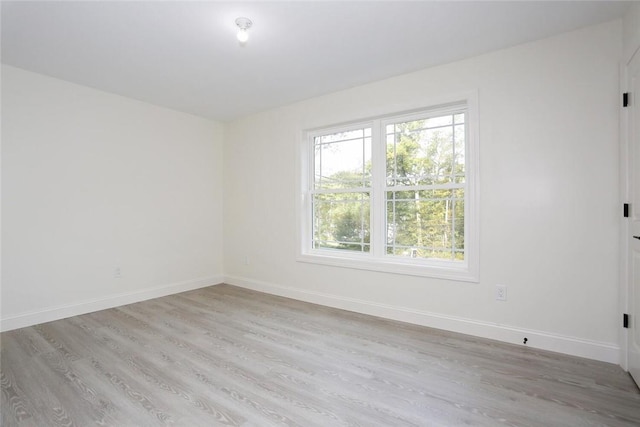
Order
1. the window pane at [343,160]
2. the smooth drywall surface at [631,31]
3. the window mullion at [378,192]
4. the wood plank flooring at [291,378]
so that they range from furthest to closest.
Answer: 1. the window pane at [343,160]
2. the window mullion at [378,192]
3. the smooth drywall surface at [631,31]
4. the wood plank flooring at [291,378]

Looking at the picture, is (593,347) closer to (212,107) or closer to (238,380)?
(238,380)

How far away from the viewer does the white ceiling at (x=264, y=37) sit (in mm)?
2201

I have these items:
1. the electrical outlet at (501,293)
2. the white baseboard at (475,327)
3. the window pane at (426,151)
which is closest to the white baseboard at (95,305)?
the white baseboard at (475,327)

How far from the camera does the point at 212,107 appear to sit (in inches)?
168

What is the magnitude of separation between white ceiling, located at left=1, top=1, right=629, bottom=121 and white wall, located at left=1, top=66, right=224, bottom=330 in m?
0.42

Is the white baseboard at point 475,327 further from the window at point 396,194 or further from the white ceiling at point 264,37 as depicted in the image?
Result: the white ceiling at point 264,37

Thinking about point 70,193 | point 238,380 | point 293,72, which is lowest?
point 238,380

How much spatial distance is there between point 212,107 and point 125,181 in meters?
1.47

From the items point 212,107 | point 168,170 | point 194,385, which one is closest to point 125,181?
point 168,170

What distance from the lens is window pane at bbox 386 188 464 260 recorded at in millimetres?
3057

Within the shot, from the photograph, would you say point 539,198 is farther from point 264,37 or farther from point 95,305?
point 95,305

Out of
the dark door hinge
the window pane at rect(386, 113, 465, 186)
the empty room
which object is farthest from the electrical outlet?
the window pane at rect(386, 113, 465, 186)

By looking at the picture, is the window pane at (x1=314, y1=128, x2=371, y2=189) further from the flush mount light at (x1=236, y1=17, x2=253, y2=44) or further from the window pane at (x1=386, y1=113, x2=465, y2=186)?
the flush mount light at (x1=236, y1=17, x2=253, y2=44)

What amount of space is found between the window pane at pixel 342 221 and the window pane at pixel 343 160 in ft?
0.52
